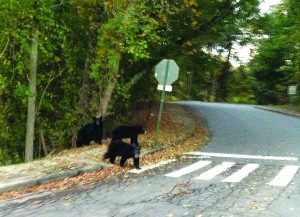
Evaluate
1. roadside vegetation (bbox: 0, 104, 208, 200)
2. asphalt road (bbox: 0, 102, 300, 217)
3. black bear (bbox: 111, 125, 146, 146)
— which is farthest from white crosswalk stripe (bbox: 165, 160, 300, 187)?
black bear (bbox: 111, 125, 146, 146)

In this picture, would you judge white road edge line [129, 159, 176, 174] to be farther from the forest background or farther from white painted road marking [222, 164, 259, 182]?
the forest background

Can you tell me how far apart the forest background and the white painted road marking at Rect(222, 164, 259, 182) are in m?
5.22

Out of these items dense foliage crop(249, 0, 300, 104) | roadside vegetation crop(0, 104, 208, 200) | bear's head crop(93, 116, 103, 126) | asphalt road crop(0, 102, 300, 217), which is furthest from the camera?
dense foliage crop(249, 0, 300, 104)

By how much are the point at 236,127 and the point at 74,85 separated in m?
8.62

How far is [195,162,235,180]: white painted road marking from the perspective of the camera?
11.2 m

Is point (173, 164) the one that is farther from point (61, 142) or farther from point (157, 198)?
point (61, 142)

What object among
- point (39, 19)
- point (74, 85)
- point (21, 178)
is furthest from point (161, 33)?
point (21, 178)

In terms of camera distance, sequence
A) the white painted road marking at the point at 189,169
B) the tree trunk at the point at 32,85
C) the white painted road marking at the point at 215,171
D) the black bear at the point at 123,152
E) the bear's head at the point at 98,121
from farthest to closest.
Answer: the bear's head at the point at 98,121 → the tree trunk at the point at 32,85 → the black bear at the point at 123,152 → the white painted road marking at the point at 189,169 → the white painted road marking at the point at 215,171

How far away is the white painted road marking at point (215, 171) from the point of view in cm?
1123

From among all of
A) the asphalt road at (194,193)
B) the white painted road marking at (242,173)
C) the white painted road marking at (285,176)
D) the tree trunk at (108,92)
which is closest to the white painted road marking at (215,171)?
the asphalt road at (194,193)

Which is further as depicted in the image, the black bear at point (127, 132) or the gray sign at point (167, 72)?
the gray sign at point (167, 72)

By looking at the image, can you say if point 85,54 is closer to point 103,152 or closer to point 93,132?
point 93,132

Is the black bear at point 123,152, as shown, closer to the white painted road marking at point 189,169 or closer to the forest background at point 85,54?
the white painted road marking at point 189,169

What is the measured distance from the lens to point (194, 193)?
934 centimetres
